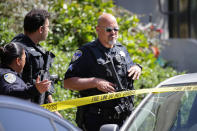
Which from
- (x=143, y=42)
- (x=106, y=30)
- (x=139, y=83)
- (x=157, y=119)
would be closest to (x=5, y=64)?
(x=106, y=30)

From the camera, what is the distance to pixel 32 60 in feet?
11.3

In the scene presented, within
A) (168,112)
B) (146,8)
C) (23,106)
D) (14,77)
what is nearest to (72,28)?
(168,112)

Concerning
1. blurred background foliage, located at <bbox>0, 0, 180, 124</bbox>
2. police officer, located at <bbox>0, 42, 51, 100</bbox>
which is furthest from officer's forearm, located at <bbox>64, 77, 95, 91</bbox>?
blurred background foliage, located at <bbox>0, 0, 180, 124</bbox>

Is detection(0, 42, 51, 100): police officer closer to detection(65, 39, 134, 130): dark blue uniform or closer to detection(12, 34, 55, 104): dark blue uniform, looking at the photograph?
detection(12, 34, 55, 104): dark blue uniform

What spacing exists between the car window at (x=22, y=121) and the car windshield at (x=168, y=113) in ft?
3.40

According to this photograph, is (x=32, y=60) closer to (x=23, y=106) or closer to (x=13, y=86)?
(x=13, y=86)

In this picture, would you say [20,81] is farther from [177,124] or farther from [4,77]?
[177,124]

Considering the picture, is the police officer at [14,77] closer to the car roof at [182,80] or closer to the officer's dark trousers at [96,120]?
the officer's dark trousers at [96,120]

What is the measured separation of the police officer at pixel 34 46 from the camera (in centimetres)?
343

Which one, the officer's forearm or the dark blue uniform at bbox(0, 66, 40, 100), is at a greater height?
the dark blue uniform at bbox(0, 66, 40, 100)

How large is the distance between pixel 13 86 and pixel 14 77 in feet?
0.25

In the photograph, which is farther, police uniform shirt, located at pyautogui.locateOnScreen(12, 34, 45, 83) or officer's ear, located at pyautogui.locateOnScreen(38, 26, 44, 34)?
officer's ear, located at pyautogui.locateOnScreen(38, 26, 44, 34)

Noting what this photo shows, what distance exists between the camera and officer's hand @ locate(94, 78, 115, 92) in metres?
3.48

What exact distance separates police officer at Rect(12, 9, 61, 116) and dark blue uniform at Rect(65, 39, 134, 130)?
0.98 feet
